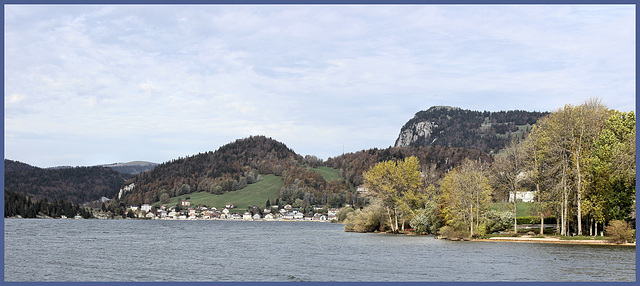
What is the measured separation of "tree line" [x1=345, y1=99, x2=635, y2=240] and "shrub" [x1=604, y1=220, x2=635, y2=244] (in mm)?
2665

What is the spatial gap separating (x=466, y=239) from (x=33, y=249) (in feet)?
151

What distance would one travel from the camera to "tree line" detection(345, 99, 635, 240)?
58.0m

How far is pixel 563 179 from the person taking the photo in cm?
5962

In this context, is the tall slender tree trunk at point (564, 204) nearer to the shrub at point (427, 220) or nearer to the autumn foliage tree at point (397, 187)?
the shrub at point (427, 220)

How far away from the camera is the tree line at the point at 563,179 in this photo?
5803cm

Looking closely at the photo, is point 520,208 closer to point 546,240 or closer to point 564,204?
point 564,204

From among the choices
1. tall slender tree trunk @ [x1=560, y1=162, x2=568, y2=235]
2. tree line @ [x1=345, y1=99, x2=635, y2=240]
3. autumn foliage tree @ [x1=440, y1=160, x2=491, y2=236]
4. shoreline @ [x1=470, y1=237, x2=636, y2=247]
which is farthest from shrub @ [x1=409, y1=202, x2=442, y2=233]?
tall slender tree trunk @ [x1=560, y1=162, x2=568, y2=235]

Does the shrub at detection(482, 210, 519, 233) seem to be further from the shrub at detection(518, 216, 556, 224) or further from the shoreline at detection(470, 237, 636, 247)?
the shoreline at detection(470, 237, 636, 247)

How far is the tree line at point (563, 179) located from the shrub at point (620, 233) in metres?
2.67

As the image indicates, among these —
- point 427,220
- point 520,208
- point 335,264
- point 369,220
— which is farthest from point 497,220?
point 335,264

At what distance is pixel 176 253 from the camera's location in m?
50.9

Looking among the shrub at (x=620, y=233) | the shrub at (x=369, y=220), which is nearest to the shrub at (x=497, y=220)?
the shrub at (x=620, y=233)

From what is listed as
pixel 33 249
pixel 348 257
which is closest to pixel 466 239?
pixel 348 257

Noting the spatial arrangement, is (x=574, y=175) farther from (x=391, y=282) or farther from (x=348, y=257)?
(x=391, y=282)
